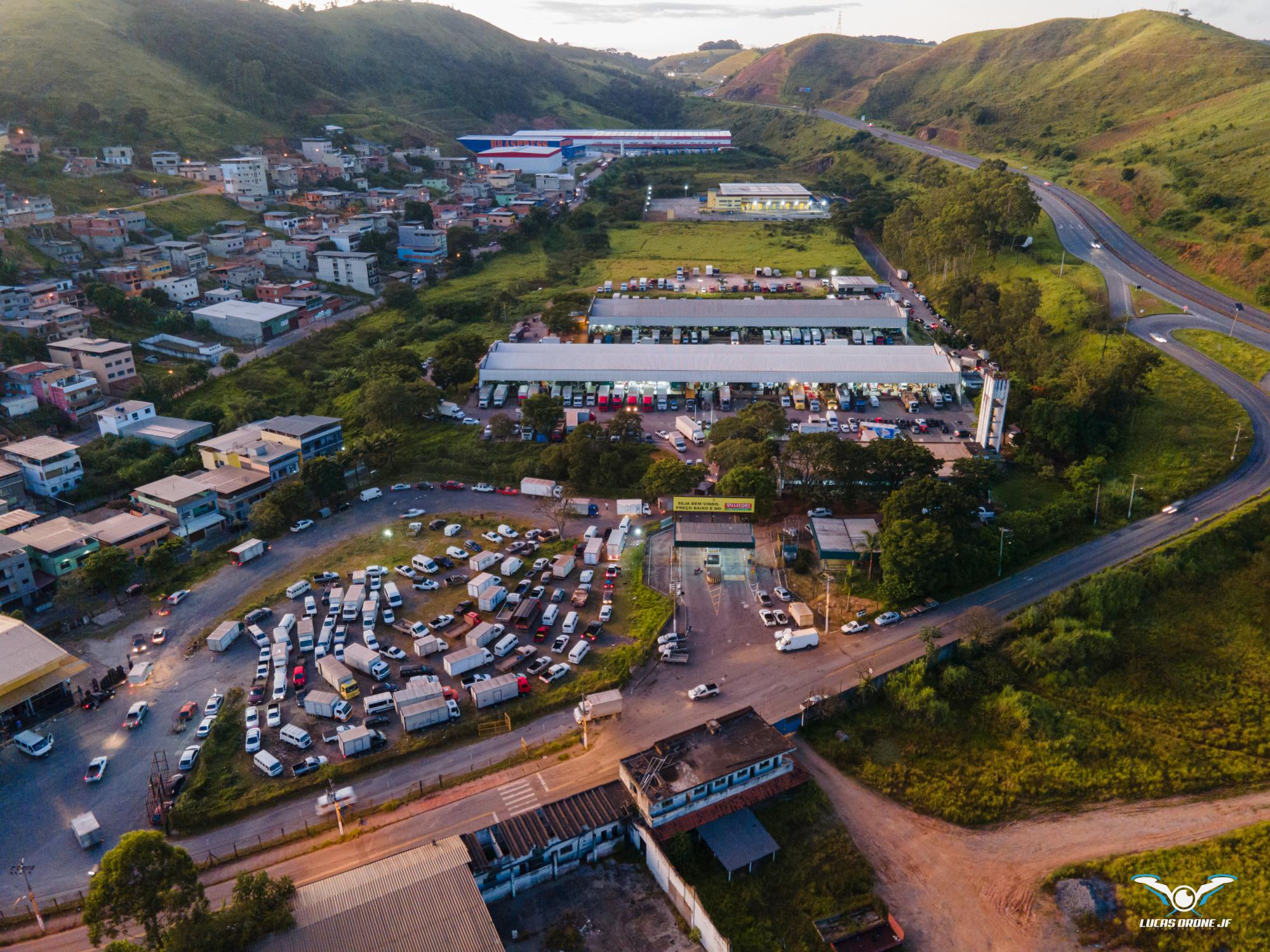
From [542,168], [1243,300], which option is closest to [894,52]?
[542,168]

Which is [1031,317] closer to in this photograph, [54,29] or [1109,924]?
[1109,924]

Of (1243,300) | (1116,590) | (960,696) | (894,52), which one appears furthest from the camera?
(894,52)

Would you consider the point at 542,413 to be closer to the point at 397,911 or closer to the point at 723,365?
the point at 723,365

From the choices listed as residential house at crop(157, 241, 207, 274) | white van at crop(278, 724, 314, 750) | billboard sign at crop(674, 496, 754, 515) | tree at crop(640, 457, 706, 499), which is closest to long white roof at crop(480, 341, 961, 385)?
tree at crop(640, 457, 706, 499)

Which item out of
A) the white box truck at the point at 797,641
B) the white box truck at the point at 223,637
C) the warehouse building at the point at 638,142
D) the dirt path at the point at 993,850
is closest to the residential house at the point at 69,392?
the white box truck at the point at 223,637

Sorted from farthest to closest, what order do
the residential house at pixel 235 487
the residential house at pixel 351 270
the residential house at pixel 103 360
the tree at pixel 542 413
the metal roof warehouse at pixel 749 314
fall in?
the residential house at pixel 351 270 < the metal roof warehouse at pixel 749 314 < the residential house at pixel 103 360 < the tree at pixel 542 413 < the residential house at pixel 235 487

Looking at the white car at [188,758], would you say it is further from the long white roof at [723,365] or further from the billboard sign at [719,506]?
the long white roof at [723,365]
